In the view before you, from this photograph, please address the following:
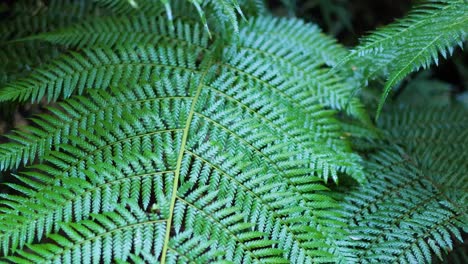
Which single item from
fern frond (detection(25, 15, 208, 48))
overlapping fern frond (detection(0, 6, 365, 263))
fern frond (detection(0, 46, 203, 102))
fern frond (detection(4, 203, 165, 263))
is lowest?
fern frond (detection(4, 203, 165, 263))

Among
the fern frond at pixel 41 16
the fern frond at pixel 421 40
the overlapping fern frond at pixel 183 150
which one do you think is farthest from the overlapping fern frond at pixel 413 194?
the fern frond at pixel 41 16

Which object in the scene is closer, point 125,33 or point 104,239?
point 104,239

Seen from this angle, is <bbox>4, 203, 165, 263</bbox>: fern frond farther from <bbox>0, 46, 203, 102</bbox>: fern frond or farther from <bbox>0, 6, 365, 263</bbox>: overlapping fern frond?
<bbox>0, 46, 203, 102</bbox>: fern frond

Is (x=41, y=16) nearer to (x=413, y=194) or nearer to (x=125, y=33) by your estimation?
(x=125, y=33)

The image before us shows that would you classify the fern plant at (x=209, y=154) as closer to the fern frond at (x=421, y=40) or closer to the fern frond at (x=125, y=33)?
the fern frond at (x=125, y=33)

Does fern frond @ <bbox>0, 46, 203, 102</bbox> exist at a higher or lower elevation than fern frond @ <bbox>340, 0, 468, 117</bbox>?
higher

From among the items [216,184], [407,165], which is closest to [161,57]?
[216,184]

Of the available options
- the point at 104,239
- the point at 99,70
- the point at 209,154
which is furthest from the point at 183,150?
the point at 99,70

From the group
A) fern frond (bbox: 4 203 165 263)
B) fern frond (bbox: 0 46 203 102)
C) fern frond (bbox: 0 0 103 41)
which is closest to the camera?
fern frond (bbox: 4 203 165 263)

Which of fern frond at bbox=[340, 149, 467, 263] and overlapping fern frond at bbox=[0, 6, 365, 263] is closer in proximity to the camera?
overlapping fern frond at bbox=[0, 6, 365, 263]

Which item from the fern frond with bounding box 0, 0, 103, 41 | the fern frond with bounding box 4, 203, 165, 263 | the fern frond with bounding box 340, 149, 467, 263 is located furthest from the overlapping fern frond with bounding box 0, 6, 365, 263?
the fern frond with bounding box 0, 0, 103, 41
